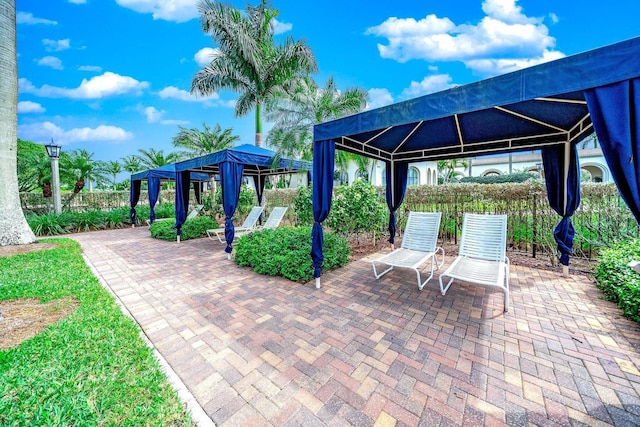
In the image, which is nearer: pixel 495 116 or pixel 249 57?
pixel 495 116

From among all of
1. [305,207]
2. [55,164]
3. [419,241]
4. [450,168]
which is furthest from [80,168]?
[450,168]

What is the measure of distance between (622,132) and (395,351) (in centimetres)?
257

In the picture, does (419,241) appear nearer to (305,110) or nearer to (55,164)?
(305,110)

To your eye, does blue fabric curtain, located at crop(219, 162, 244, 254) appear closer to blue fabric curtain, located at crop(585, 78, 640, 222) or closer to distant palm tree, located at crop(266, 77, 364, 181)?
distant palm tree, located at crop(266, 77, 364, 181)

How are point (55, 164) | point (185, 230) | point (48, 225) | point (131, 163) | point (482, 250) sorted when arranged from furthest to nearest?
point (131, 163) → point (55, 164) → point (48, 225) → point (185, 230) → point (482, 250)

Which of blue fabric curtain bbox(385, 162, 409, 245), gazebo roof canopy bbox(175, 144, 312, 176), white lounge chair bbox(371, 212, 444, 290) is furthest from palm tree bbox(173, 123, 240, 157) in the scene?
white lounge chair bbox(371, 212, 444, 290)

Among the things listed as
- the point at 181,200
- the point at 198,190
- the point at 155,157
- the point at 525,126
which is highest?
the point at 155,157

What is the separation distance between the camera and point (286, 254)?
4.89m

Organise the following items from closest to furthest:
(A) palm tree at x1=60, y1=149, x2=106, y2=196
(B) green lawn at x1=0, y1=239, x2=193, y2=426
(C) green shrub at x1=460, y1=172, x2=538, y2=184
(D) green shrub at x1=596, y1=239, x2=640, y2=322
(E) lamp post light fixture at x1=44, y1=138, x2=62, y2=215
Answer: (B) green lawn at x1=0, y1=239, x2=193, y2=426 → (D) green shrub at x1=596, y1=239, x2=640, y2=322 → (E) lamp post light fixture at x1=44, y1=138, x2=62, y2=215 → (A) palm tree at x1=60, y1=149, x2=106, y2=196 → (C) green shrub at x1=460, y1=172, x2=538, y2=184

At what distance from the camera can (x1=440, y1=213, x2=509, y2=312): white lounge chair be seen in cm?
353

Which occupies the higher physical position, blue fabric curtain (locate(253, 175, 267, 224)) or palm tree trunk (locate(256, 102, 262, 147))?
palm tree trunk (locate(256, 102, 262, 147))

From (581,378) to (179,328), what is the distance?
383 centimetres

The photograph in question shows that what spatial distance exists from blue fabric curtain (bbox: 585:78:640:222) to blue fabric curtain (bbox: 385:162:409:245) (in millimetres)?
4359

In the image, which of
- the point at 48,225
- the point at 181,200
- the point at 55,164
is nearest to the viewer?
the point at 181,200
